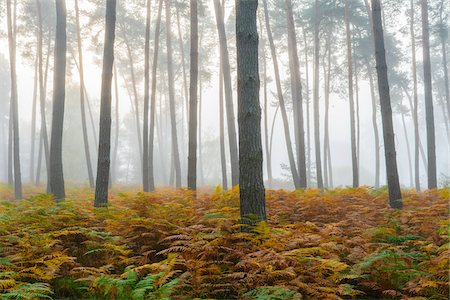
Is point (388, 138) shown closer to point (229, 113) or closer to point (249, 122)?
point (249, 122)

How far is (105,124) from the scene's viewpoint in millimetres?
8992

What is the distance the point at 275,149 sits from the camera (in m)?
144

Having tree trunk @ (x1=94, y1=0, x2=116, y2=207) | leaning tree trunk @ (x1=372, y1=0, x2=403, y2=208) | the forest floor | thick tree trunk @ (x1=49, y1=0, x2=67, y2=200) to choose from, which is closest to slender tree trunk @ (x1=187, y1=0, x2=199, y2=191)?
tree trunk @ (x1=94, y1=0, x2=116, y2=207)

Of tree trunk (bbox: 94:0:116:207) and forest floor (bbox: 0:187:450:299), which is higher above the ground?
tree trunk (bbox: 94:0:116:207)

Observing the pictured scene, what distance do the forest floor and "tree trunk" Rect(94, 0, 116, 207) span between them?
3.85 feet

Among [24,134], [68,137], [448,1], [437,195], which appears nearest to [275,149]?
[24,134]

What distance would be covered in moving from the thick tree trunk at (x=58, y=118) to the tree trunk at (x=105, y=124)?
2585 millimetres

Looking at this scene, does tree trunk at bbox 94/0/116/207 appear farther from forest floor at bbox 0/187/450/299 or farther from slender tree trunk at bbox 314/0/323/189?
slender tree trunk at bbox 314/0/323/189

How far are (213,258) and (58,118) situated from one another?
812 centimetres

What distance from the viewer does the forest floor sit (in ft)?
14.4

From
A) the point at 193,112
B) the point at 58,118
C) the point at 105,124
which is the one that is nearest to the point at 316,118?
the point at 193,112

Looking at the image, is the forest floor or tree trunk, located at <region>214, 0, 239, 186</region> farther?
tree trunk, located at <region>214, 0, 239, 186</region>

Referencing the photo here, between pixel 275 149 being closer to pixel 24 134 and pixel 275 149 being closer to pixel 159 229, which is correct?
pixel 24 134

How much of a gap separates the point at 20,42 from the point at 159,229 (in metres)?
23.7
